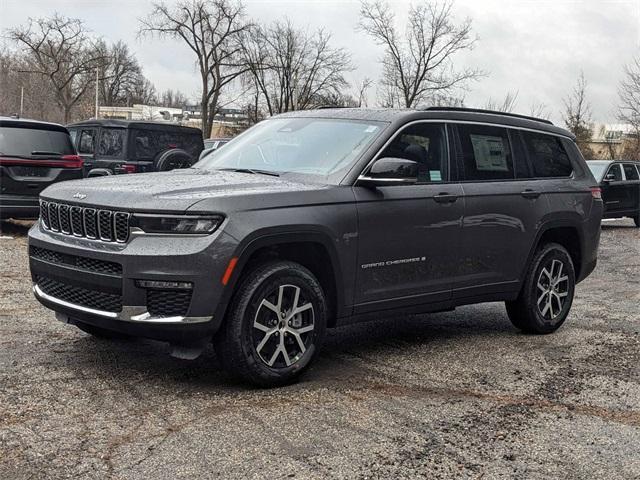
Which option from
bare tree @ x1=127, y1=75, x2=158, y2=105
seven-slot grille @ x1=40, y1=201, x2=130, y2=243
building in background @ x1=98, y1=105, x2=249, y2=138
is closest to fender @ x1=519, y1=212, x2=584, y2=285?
seven-slot grille @ x1=40, y1=201, x2=130, y2=243

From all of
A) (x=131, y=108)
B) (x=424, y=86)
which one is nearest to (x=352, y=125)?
(x=424, y=86)

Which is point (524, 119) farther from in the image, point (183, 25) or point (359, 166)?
point (183, 25)

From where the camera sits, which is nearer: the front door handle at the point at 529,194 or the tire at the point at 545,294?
the front door handle at the point at 529,194

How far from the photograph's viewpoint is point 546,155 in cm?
692

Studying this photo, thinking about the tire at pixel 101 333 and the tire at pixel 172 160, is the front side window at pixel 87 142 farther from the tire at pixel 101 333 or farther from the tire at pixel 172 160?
the tire at pixel 101 333

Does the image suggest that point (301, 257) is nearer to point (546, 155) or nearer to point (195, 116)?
point (546, 155)

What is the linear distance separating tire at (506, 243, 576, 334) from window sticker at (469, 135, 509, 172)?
880 millimetres

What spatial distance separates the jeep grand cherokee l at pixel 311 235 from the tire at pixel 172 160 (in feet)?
24.1

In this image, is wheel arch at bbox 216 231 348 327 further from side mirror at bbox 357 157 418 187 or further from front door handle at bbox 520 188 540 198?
front door handle at bbox 520 188 540 198

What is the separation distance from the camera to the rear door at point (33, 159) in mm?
11422

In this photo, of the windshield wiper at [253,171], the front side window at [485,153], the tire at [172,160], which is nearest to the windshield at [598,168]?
the tire at [172,160]

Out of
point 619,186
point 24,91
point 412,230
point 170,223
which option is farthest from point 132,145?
point 24,91

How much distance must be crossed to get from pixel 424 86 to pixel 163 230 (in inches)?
1507

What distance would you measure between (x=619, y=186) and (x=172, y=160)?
11169 millimetres
